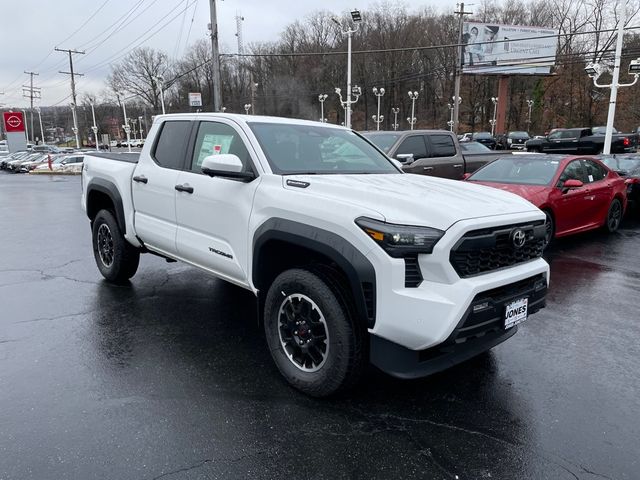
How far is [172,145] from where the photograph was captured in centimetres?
479

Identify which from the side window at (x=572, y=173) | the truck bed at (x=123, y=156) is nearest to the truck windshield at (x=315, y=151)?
the truck bed at (x=123, y=156)

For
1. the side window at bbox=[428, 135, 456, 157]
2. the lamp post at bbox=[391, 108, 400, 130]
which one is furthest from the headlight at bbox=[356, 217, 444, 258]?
the lamp post at bbox=[391, 108, 400, 130]

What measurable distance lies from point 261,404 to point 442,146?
9.32 metres

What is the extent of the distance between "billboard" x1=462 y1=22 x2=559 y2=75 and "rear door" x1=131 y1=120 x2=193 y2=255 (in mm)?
49776

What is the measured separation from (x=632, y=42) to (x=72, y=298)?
2135 inches

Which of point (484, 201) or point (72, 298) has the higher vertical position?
point (484, 201)

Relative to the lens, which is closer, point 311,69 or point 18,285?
point 18,285

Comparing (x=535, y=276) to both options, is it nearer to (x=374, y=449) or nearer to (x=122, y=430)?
(x=374, y=449)

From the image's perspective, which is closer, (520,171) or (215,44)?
(520,171)

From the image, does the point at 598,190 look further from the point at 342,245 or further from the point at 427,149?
the point at 342,245

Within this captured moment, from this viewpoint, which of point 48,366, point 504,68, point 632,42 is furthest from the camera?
point 504,68

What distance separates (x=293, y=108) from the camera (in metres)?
76.1

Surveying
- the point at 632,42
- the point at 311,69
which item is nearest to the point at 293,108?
the point at 311,69

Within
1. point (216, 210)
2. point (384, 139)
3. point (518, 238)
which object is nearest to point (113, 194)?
point (216, 210)
